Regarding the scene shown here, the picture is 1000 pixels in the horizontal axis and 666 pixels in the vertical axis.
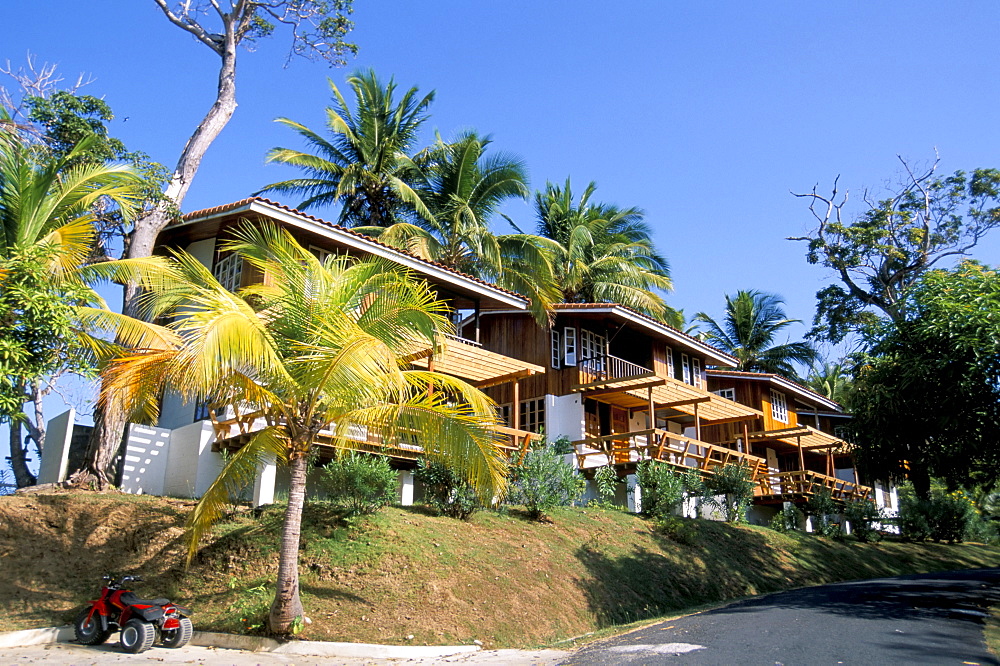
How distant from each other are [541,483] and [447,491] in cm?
214

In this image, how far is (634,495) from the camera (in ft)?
71.2

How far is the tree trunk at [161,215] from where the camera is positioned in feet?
54.2

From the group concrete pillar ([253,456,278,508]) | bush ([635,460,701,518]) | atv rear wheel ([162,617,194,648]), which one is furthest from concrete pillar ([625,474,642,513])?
atv rear wheel ([162,617,194,648])

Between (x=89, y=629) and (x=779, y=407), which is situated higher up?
(x=779, y=407)

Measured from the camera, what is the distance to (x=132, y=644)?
406 inches

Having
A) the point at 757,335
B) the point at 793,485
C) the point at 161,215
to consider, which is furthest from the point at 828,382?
the point at 161,215

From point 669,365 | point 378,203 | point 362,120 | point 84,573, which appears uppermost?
point 362,120

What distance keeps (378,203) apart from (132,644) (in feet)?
74.0

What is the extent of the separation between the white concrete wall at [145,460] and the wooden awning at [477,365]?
5945 millimetres

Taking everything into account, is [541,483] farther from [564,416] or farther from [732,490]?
[564,416]

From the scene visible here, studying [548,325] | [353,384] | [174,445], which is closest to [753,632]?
[353,384]

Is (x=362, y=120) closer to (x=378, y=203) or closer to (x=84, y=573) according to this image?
(x=378, y=203)

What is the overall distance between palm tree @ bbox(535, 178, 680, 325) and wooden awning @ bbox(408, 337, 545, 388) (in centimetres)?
1089

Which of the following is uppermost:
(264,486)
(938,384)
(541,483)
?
(938,384)
